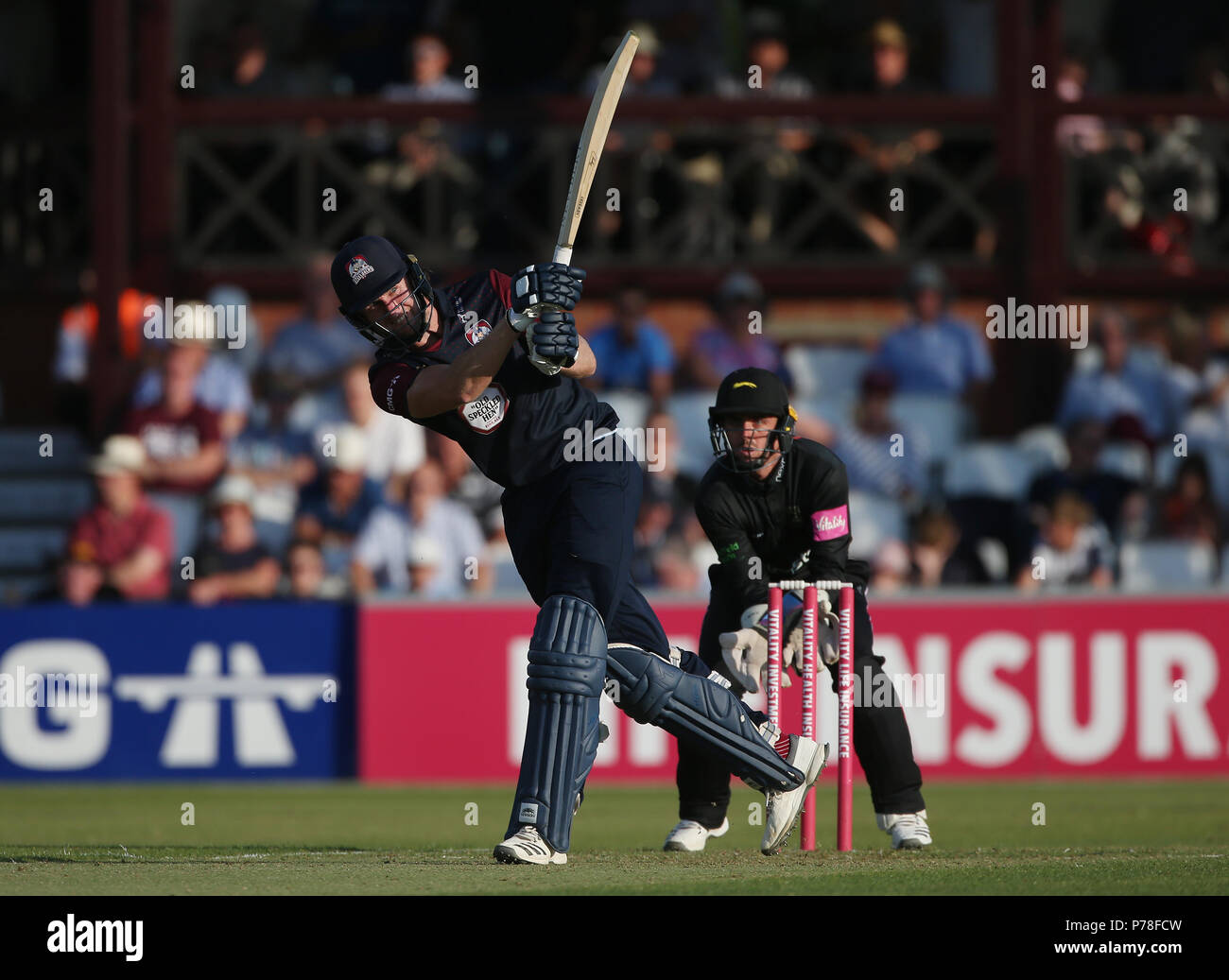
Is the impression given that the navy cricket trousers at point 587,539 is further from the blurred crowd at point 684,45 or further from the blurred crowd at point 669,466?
the blurred crowd at point 684,45

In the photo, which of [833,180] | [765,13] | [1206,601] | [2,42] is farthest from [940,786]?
[2,42]

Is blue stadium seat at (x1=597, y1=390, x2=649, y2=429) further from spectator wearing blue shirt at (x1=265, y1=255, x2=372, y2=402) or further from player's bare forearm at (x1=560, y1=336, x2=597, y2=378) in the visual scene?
player's bare forearm at (x1=560, y1=336, x2=597, y2=378)

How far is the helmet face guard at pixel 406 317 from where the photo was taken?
24.2ft

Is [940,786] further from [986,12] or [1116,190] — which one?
[986,12]

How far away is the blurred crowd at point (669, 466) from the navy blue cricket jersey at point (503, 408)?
568cm

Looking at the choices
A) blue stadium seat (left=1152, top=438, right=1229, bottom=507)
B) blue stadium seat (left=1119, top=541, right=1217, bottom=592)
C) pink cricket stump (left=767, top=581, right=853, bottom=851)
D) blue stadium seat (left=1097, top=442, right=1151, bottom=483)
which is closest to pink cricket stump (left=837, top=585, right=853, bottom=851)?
pink cricket stump (left=767, top=581, right=853, bottom=851)

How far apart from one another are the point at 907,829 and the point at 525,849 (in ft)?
6.01

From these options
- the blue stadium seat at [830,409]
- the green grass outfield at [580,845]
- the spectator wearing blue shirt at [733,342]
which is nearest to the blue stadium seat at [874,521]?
the blue stadium seat at [830,409]

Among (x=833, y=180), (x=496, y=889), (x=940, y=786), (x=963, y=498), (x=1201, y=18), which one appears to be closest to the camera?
(x=496, y=889)

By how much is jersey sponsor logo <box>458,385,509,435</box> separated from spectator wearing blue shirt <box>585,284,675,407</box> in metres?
7.34

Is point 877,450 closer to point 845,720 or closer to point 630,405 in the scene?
point 630,405

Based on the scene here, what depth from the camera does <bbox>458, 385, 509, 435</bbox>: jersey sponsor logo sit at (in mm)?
7348

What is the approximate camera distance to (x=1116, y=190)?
1686cm

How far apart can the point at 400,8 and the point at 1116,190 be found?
598 cm
